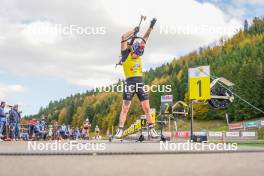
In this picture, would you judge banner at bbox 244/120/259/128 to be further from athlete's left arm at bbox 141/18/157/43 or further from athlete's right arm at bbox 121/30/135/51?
athlete's right arm at bbox 121/30/135/51

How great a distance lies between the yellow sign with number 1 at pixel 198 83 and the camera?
12672mm

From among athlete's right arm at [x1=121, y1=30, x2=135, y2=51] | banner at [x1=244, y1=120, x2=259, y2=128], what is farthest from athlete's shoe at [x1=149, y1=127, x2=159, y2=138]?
banner at [x1=244, y1=120, x2=259, y2=128]

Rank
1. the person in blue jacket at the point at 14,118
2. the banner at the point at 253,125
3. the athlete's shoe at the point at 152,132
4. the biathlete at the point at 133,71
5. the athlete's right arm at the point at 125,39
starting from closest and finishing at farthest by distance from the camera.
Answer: the biathlete at the point at 133,71
the athlete's right arm at the point at 125,39
the athlete's shoe at the point at 152,132
the person in blue jacket at the point at 14,118
the banner at the point at 253,125

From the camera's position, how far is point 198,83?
41.8 feet

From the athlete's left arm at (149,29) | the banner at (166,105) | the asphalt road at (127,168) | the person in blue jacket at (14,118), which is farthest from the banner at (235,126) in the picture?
the asphalt road at (127,168)

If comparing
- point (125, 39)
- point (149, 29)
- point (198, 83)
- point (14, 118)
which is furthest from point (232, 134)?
point (198, 83)

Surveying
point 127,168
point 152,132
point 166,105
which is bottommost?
point 127,168

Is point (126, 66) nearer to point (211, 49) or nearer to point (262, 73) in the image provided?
point (262, 73)

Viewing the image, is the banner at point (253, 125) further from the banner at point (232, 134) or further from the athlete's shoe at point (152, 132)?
the athlete's shoe at point (152, 132)

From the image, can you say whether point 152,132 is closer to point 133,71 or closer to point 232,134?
point 133,71

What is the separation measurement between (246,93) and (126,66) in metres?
69.7

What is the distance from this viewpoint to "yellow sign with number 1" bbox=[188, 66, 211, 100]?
12672 millimetres

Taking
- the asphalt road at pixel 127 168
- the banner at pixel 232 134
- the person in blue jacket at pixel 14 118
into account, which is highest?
the person in blue jacket at pixel 14 118

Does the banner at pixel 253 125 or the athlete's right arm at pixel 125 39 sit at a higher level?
the athlete's right arm at pixel 125 39
